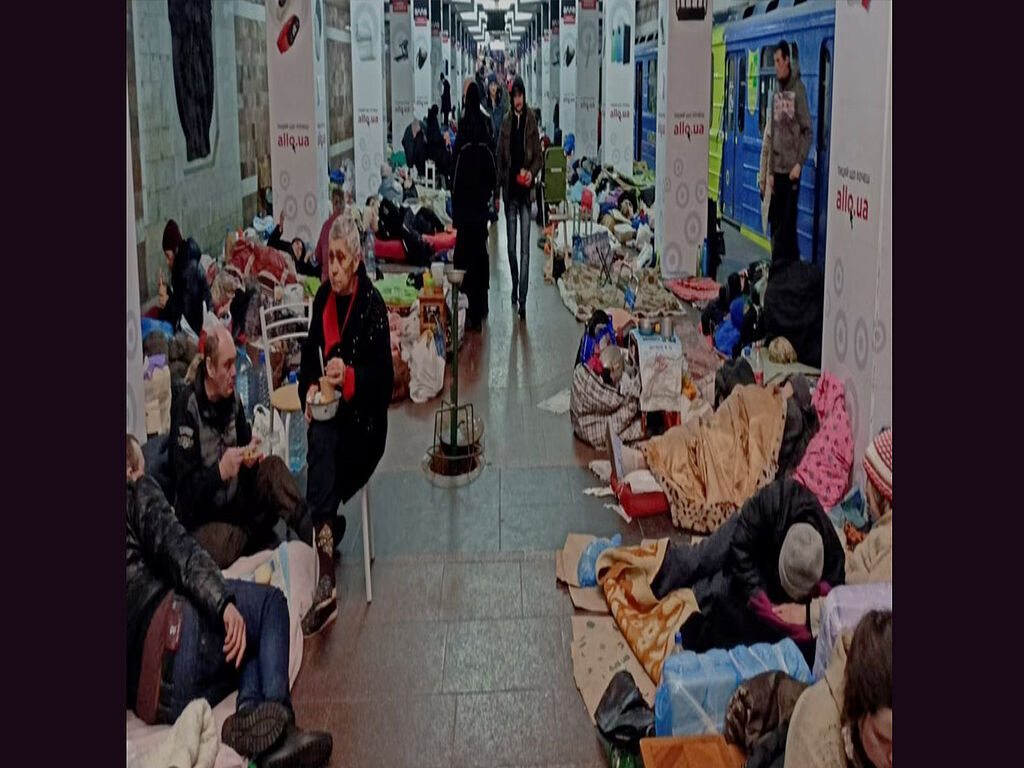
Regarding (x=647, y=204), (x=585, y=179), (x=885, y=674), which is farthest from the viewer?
(x=585, y=179)

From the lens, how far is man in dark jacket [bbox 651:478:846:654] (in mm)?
4316

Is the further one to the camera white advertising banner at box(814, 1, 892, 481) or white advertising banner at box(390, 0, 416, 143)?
white advertising banner at box(390, 0, 416, 143)

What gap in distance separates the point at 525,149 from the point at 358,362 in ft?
19.7

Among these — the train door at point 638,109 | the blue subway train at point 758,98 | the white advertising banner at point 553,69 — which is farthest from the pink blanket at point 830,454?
the white advertising banner at point 553,69

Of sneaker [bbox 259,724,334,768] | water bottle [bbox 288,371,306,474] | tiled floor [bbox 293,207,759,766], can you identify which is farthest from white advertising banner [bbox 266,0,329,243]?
sneaker [bbox 259,724,334,768]

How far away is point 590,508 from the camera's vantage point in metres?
→ 6.33

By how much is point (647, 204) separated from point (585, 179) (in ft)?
9.21

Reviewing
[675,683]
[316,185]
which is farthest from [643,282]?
[675,683]

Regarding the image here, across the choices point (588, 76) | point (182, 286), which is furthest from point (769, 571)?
point (588, 76)

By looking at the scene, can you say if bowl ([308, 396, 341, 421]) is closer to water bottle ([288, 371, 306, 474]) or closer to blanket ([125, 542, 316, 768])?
water bottle ([288, 371, 306, 474])

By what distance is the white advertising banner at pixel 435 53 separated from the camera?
86.4 feet

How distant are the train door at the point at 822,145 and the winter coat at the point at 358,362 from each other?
5147 millimetres

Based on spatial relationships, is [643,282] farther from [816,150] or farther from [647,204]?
[647,204]

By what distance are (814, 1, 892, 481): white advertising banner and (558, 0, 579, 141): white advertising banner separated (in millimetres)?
16587
